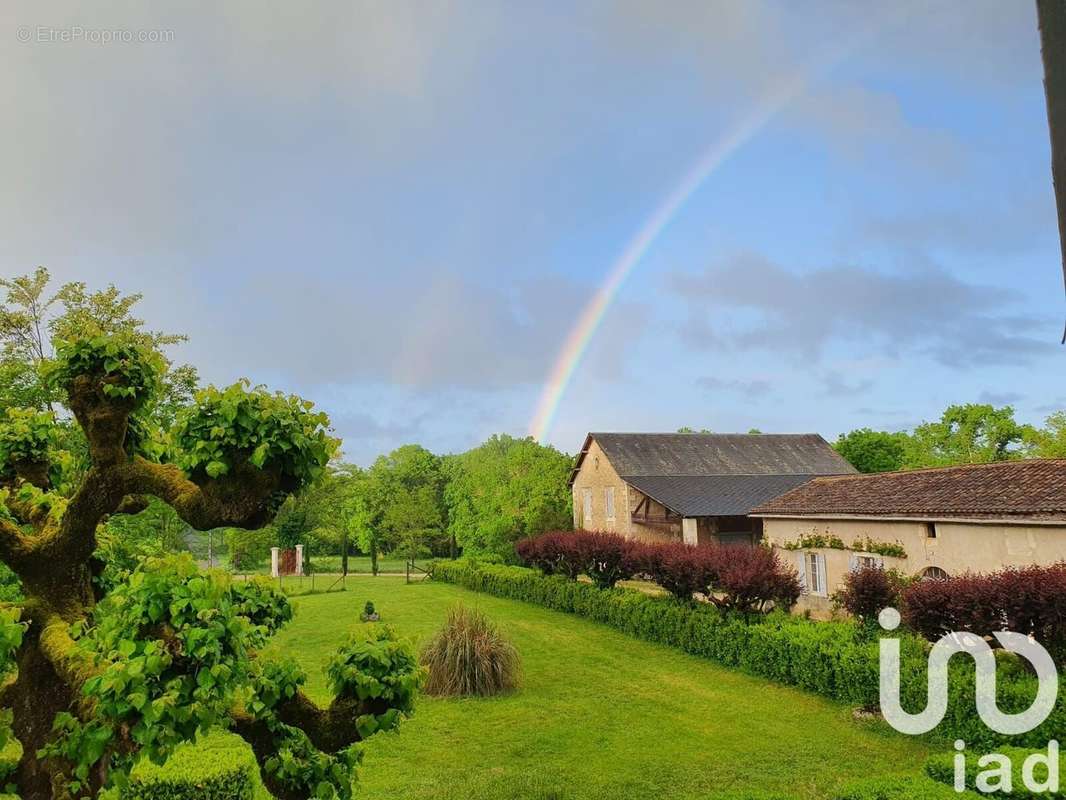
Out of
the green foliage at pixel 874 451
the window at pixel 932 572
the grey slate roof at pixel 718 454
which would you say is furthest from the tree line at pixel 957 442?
the window at pixel 932 572

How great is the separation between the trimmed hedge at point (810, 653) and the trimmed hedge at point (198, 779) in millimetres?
10364

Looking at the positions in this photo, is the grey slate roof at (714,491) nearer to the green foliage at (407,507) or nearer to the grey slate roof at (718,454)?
the grey slate roof at (718,454)

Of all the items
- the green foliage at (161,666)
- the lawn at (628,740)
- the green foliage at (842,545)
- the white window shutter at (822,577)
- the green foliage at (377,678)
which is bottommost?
the lawn at (628,740)

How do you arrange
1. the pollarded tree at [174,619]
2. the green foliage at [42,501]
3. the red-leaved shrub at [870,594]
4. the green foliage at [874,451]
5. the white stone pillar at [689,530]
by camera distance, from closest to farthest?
the pollarded tree at [174,619] → the green foliage at [42,501] → the red-leaved shrub at [870,594] → the white stone pillar at [689,530] → the green foliage at [874,451]

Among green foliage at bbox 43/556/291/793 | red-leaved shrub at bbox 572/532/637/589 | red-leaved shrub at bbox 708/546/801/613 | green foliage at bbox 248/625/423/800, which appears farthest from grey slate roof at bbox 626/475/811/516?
green foliage at bbox 43/556/291/793

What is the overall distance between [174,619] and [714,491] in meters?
32.2

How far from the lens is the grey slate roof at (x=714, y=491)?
3039 cm

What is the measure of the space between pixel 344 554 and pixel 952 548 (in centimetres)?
3513

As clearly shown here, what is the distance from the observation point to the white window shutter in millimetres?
20391

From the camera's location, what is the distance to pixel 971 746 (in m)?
10.5

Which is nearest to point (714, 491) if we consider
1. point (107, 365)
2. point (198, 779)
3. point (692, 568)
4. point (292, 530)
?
point (692, 568)

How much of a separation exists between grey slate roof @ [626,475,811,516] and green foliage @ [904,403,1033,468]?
25185 millimetres

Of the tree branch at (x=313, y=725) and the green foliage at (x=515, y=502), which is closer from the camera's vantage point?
the tree branch at (x=313, y=725)

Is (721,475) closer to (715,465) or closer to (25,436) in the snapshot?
(715,465)
